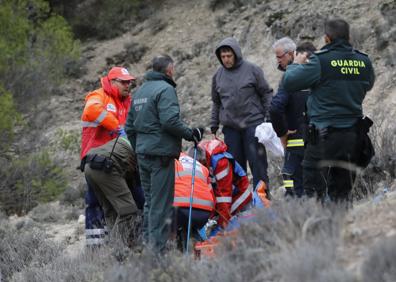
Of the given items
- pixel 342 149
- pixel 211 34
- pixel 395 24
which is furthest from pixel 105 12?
pixel 342 149

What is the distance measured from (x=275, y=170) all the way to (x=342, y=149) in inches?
180

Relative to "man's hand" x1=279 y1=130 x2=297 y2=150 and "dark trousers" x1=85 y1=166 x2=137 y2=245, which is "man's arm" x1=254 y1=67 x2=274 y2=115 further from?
"dark trousers" x1=85 y1=166 x2=137 y2=245

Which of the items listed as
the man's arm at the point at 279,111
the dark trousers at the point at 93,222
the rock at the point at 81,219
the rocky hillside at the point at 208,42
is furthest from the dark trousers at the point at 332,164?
the rock at the point at 81,219

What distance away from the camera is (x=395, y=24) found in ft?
45.5

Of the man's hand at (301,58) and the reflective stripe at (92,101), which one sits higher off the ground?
the man's hand at (301,58)

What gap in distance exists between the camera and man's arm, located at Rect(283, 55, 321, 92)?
18.8ft

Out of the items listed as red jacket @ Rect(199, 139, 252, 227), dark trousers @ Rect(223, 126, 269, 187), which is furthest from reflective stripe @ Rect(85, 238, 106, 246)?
dark trousers @ Rect(223, 126, 269, 187)

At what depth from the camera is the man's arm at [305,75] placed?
5.73 m

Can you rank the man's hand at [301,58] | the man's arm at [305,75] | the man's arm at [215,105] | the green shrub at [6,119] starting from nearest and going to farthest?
1. the man's arm at [305,75]
2. the man's hand at [301,58]
3. the man's arm at [215,105]
4. the green shrub at [6,119]

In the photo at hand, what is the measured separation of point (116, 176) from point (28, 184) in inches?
296

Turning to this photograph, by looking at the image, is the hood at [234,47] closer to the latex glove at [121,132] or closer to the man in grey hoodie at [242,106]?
the man in grey hoodie at [242,106]

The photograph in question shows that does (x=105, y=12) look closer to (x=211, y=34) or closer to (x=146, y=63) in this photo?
(x=146, y=63)

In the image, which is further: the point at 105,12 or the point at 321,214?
the point at 105,12

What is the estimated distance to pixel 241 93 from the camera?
8.27m
